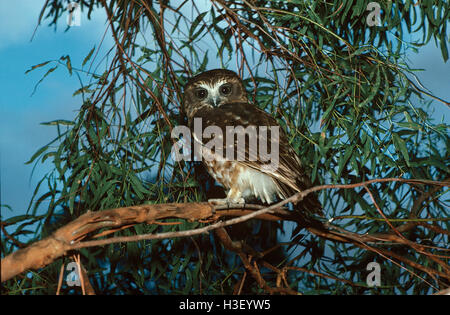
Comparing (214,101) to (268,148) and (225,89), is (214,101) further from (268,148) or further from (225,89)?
(268,148)

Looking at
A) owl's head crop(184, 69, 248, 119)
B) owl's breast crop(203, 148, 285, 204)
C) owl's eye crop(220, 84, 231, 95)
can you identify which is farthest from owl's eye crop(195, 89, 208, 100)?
owl's breast crop(203, 148, 285, 204)

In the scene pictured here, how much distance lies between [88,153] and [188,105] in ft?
2.37

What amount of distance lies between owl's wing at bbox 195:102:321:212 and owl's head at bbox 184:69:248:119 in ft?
0.44

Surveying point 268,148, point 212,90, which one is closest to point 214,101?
point 212,90

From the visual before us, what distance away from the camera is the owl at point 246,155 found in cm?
248

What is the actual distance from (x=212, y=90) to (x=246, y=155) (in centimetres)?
61

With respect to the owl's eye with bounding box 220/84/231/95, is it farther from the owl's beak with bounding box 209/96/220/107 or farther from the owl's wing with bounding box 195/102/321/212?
the owl's wing with bounding box 195/102/321/212

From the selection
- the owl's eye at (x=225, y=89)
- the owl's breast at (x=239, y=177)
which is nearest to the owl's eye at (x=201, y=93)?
the owl's eye at (x=225, y=89)

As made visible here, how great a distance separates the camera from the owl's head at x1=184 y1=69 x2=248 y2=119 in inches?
114

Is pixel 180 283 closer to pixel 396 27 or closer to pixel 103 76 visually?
pixel 103 76

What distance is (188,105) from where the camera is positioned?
3.03m

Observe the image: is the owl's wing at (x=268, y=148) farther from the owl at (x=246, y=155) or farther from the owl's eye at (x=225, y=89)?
the owl's eye at (x=225, y=89)

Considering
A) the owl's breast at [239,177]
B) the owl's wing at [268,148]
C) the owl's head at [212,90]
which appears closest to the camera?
the owl's wing at [268,148]
